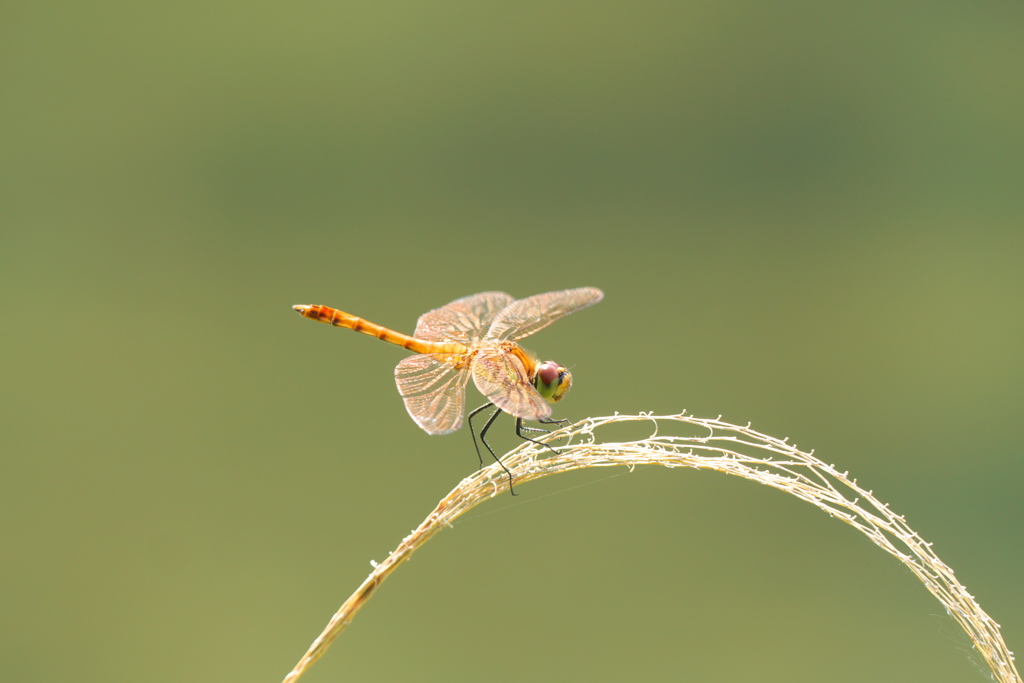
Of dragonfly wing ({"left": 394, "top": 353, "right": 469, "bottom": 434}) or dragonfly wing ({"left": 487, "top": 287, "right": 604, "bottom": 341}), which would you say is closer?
dragonfly wing ({"left": 394, "top": 353, "right": 469, "bottom": 434})

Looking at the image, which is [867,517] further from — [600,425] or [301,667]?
[301,667]

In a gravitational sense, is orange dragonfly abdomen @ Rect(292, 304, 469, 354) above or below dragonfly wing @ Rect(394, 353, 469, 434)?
above

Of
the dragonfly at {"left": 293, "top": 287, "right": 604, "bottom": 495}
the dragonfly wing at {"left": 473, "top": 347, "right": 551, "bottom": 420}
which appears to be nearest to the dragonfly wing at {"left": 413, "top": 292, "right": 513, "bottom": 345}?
the dragonfly at {"left": 293, "top": 287, "right": 604, "bottom": 495}

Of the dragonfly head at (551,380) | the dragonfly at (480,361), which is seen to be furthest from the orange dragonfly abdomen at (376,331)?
the dragonfly head at (551,380)

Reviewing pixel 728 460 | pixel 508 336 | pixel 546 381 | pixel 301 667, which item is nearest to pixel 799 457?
pixel 728 460

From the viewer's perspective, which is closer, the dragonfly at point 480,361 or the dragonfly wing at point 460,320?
the dragonfly at point 480,361

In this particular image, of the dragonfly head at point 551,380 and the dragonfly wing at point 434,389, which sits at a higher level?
the dragonfly head at point 551,380

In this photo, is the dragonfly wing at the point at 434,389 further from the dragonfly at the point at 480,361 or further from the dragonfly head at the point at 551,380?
the dragonfly head at the point at 551,380

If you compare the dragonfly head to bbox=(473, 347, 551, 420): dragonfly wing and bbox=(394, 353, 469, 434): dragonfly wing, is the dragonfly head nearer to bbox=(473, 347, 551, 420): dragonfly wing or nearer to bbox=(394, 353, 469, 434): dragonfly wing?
bbox=(473, 347, 551, 420): dragonfly wing
